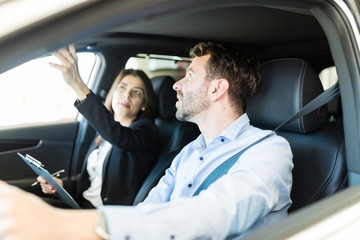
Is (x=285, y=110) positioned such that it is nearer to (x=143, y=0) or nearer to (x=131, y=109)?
(x=143, y=0)

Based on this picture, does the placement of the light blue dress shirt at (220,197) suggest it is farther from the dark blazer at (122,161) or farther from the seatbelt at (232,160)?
the dark blazer at (122,161)

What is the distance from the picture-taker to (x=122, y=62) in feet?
9.99

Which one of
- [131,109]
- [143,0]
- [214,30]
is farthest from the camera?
[214,30]

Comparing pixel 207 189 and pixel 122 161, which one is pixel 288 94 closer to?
pixel 207 189

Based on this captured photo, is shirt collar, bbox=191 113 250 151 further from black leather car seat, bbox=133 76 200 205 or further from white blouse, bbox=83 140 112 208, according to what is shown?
white blouse, bbox=83 140 112 208

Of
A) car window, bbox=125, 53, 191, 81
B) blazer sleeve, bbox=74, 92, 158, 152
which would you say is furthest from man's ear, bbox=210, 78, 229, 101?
car window, bbox=125, 53, 191, 81

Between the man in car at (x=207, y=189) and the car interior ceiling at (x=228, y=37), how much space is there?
28 centimetres

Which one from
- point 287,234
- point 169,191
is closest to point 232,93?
point 169,191

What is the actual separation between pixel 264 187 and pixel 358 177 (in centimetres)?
40

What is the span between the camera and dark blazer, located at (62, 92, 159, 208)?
221cm

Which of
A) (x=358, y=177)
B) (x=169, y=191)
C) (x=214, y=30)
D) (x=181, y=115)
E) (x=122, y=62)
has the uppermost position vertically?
(x=214, y=30)

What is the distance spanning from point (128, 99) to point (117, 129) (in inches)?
17.3

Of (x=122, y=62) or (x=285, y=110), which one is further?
(x=122, y=62)

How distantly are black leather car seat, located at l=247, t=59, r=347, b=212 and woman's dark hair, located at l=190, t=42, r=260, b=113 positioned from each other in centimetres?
7
